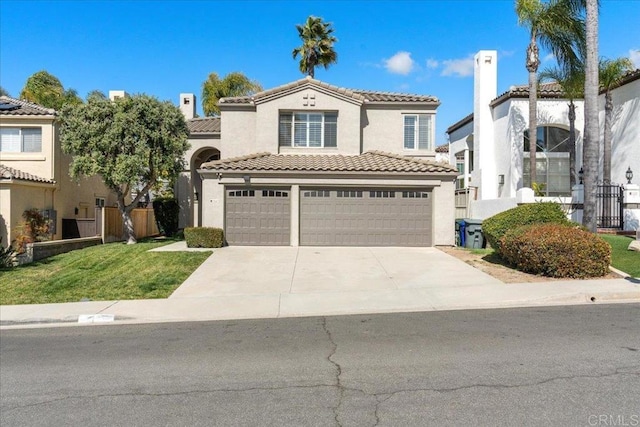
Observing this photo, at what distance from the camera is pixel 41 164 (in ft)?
62.5

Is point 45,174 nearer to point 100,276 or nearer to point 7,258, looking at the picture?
point 7,258

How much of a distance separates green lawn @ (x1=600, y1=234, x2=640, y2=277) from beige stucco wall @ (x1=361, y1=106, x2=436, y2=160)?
29.8ft

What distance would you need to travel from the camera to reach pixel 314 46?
101ft

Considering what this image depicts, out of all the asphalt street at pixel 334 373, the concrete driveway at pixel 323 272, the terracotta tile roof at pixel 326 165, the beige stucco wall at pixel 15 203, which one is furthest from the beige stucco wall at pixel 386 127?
the asphalt street at pixel 334 373

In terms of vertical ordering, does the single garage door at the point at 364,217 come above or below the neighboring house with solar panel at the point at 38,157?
below

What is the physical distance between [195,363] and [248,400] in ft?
5.05

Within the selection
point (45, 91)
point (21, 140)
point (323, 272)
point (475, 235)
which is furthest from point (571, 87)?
point (45, 91)

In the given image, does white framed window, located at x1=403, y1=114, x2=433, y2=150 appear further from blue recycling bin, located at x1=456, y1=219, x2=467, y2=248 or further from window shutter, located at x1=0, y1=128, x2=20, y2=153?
window shutter, located at x1=0, y1=128, x2=20, y2=153

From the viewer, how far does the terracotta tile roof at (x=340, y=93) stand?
2066cm

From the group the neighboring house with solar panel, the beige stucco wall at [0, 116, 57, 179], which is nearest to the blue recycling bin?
the neighboring house with solar panel

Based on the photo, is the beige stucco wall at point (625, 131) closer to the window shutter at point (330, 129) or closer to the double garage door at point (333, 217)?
the double garage door at point (333, 217)

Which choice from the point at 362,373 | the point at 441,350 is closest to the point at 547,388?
the point at 441,350

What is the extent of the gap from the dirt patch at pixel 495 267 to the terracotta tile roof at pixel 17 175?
16275 mm

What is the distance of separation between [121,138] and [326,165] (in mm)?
8095
